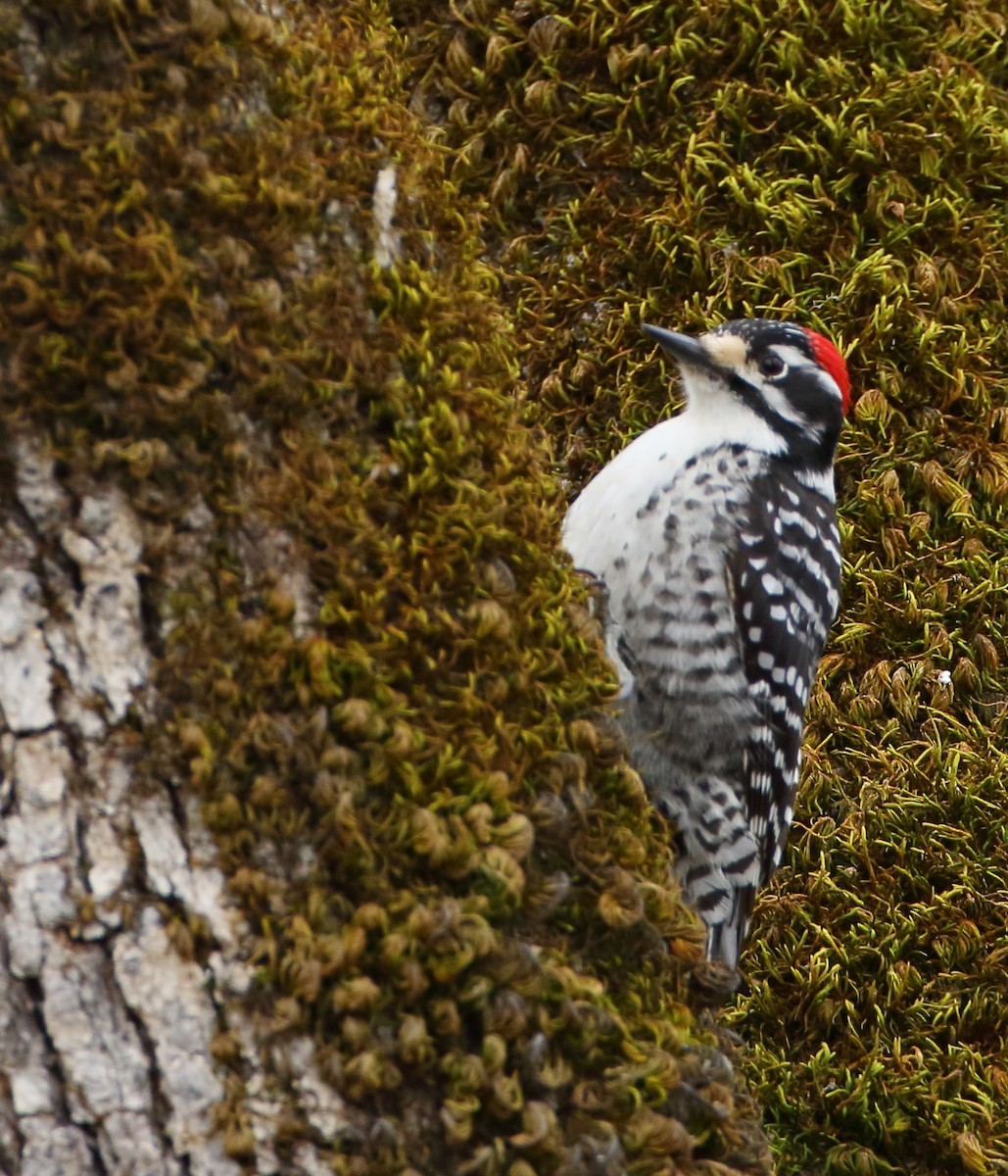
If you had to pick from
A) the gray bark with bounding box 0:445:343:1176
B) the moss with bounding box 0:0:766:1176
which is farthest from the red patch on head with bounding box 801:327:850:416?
the gray bark with bounding box 0:445:343:1176

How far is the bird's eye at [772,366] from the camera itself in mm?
4043

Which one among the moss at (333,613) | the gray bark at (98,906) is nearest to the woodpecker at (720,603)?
the moss at (333,613)

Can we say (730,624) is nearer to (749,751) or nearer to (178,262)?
(749,751)

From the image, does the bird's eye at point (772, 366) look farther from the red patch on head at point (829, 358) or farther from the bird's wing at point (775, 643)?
the bird's wing at point (775, 643)

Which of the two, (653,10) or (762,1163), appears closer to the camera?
(762,1163)

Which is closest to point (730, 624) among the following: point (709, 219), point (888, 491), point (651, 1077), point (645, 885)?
point (888, 491)

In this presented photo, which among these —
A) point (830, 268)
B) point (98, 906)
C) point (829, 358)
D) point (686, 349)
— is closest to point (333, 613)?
point (98, 906)

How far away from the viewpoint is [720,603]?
3887 millimetres

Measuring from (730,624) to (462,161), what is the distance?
172cm

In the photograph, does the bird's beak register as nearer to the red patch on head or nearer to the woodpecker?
the woodpecker

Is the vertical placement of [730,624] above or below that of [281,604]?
above

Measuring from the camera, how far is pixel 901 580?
411 centimetres

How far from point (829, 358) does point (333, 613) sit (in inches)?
90.5

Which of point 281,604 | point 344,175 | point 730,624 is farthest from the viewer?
point 730,624
